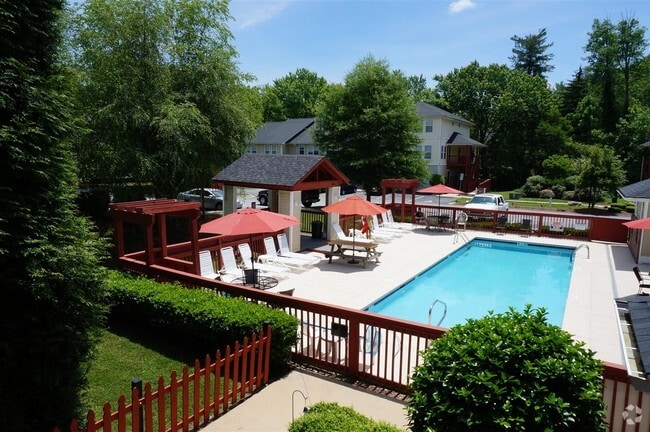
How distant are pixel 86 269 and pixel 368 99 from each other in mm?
24969

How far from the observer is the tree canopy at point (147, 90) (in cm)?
1636

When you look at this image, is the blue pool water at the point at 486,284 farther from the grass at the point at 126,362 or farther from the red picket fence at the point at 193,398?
the grass at the point at 126,362

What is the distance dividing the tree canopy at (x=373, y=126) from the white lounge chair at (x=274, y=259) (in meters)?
13.7

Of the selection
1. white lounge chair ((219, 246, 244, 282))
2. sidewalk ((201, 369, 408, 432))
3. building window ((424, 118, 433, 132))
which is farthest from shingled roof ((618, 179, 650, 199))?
building window ((424, 118, 433, 132))

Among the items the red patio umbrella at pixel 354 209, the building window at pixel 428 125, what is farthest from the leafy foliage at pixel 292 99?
the red patio umbrella at pixel 354 209

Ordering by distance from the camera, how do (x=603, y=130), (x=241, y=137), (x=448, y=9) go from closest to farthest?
(x=448, y=9) → (x=241, y=137) → (x=603, y=130)

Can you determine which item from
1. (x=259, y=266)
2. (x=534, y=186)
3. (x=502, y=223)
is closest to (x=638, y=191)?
(x=502, y=223)

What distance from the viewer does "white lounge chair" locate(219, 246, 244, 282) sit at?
12.4m

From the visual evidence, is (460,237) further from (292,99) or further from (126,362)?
(292,99)

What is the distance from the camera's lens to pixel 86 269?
5.29 m

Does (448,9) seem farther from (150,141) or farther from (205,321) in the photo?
(205,321)

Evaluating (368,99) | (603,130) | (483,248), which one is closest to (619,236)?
(483,248)

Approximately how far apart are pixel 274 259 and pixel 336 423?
9.68 m

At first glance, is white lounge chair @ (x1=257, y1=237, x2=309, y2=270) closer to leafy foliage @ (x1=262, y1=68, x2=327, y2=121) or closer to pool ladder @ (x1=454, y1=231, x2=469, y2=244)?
pool ladder @ (x1=454, y1=231, x2=469, y2=244)
